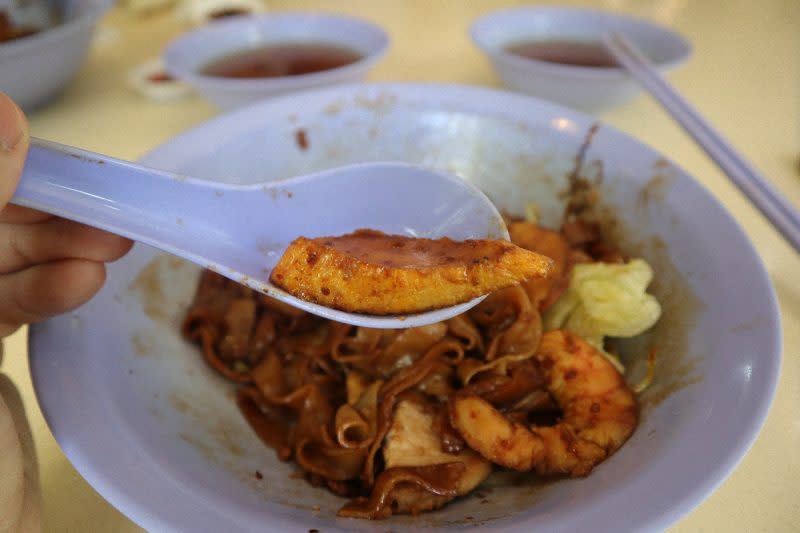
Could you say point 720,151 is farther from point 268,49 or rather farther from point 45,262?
point 268,49

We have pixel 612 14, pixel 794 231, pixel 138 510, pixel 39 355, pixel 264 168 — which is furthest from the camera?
pixel 612 14

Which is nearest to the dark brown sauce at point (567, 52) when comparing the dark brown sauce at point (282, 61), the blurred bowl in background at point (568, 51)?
the blurred bowl in background at point (568, 51)

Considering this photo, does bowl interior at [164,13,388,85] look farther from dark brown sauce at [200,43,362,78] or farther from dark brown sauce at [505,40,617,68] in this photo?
dark brown sauce at [505,40,617,68]

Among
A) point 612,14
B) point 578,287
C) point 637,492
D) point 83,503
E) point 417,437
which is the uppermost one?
point 612,14

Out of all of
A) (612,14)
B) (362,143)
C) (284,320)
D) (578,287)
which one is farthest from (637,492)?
(612,14)

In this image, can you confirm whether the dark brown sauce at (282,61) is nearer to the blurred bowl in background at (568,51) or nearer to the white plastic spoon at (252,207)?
the blurred bowl in background at (568,51)

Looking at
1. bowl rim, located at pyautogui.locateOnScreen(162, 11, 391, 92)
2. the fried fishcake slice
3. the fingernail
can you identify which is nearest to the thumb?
the fingernail

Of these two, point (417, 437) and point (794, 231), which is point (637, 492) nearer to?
point (417, 437)
